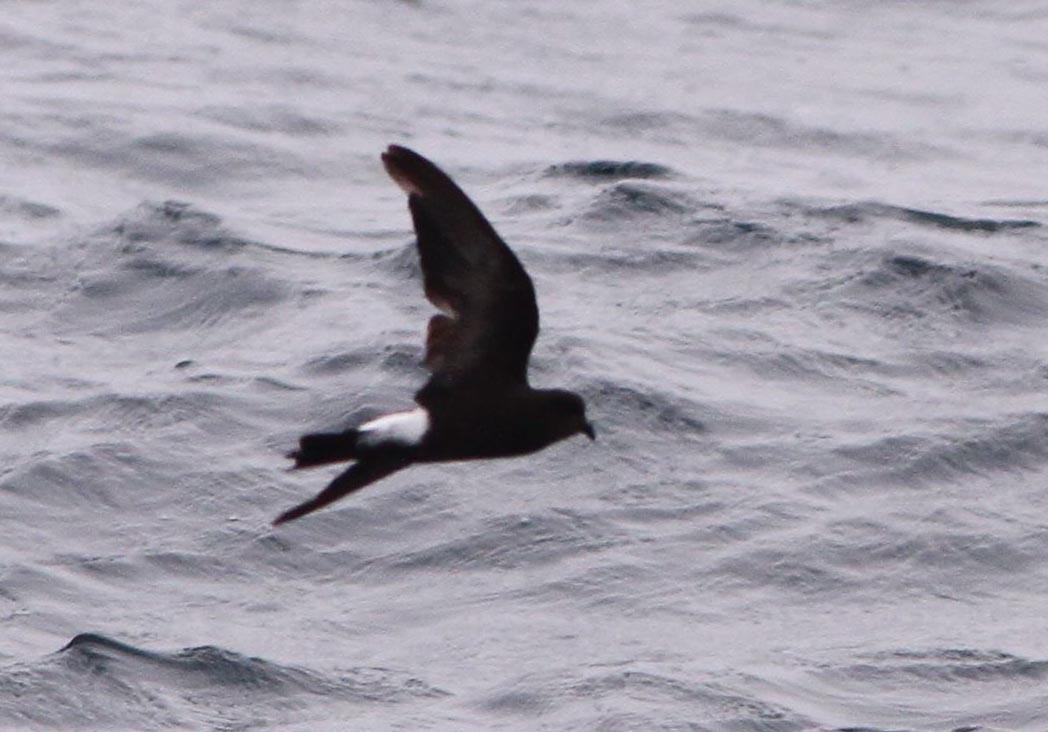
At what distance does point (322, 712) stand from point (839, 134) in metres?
12.4

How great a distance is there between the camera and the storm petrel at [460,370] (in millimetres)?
7117

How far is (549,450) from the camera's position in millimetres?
13336

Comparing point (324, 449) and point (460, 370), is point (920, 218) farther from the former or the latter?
point (324, 449)

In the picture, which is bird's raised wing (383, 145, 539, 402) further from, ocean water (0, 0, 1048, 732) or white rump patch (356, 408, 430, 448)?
ocean water (0, 0, 1048, 732)

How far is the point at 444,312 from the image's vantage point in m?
7.46

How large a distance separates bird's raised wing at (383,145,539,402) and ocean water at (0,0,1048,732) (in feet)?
11.0

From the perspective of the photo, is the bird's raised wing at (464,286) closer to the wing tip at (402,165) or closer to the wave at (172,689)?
the wing tip at (402,165)

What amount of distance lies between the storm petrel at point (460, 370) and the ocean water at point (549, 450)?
131 inches

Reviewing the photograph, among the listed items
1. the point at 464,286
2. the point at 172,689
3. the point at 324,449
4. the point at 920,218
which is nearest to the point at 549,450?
the point at 172,689

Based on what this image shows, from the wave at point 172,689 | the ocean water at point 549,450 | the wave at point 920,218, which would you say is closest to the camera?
the wave at point 172,689

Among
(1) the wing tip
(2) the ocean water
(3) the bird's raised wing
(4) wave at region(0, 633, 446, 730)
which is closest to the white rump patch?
(3) the bird's raised wing

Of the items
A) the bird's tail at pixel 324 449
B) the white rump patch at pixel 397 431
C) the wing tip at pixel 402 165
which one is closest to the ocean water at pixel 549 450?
the white rump patch at pixel 397 431

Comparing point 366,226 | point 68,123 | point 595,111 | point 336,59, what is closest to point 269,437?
point 366,226

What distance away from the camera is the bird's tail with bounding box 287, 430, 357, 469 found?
703cm
